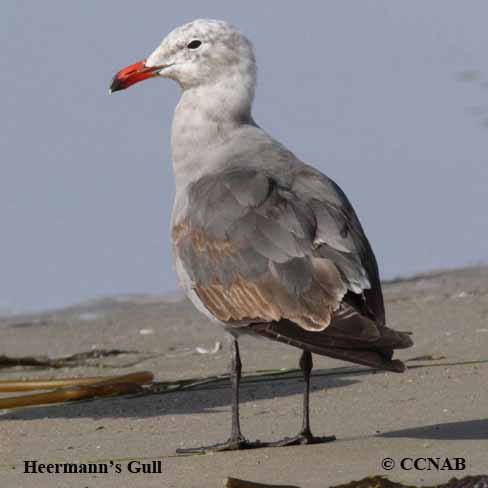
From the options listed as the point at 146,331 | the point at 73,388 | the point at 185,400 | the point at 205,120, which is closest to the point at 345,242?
the point at 205,120

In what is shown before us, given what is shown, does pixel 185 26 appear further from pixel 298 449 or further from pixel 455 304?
pixel 455 304

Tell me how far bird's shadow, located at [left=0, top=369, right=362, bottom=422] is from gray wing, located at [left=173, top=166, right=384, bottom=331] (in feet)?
3.27

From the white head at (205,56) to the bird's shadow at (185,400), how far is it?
5.01 feet

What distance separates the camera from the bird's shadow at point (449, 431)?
643 centimetres

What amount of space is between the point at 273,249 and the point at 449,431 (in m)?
1.06

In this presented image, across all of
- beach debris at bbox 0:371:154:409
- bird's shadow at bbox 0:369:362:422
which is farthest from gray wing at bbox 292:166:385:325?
beach debris at bbox 0:371:154:409

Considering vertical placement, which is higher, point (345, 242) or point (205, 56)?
point (205, 56)

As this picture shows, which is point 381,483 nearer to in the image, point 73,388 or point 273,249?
point 273,249

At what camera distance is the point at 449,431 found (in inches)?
259

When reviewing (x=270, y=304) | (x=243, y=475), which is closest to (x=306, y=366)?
(x=270, y=304)

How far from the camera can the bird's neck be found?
25.0 feet

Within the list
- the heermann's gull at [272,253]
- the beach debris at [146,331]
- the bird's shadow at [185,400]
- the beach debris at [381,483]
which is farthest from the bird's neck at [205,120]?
the beach debris at [146,331]

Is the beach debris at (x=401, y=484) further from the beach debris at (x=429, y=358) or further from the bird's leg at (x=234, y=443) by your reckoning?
the beach debris at (x=429, y=358)

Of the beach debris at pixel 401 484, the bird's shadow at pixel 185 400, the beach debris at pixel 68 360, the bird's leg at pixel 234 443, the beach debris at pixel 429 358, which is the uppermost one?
the beach debris at pixel 401 484
